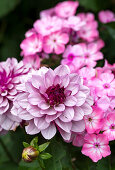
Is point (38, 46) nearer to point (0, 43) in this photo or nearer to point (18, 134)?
point (18, 134)

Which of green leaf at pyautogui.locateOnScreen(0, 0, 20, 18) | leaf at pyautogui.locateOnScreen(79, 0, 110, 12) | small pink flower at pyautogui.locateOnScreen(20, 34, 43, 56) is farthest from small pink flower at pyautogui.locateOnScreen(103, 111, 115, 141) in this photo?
green leaf at pyautogui.locateOnScreen(0, 0, 20, 18)

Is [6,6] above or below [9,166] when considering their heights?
above

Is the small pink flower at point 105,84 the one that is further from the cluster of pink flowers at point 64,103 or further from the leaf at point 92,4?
the leaf at point 92,4

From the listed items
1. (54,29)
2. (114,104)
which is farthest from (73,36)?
(114,104)

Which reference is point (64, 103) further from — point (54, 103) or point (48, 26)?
point (48, 26)

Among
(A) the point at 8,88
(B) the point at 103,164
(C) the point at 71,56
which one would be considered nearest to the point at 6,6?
(C) the point at 71,56

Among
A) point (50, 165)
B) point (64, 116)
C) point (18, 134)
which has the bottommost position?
point (18, 134)

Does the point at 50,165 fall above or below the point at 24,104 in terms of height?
below
